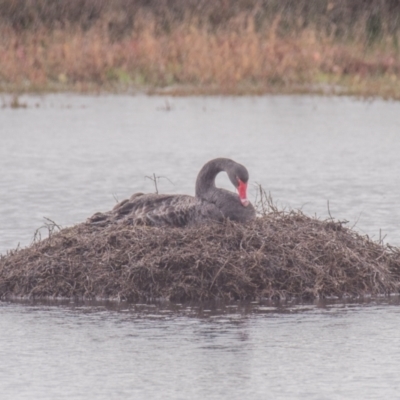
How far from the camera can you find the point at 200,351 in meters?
7.66

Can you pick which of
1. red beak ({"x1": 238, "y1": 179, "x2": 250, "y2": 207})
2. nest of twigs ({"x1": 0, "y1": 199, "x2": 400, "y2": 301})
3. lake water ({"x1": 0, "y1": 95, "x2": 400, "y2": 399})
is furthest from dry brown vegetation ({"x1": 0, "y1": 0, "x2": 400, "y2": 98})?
nest of twigs ({"x1": 0, "y1": 199, "x2": 400, "y2": 301})

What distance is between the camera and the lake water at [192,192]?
7.11 metres

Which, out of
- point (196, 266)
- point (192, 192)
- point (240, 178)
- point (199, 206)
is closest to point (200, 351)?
point (196, 266)

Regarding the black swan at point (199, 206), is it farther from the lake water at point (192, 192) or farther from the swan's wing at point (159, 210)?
the lake water at point (192, 192)

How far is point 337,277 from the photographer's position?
Result: 361 inches

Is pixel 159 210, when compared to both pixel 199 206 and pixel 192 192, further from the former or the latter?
pixel 192 192

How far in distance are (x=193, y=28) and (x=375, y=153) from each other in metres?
11.1

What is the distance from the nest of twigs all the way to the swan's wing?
30cm

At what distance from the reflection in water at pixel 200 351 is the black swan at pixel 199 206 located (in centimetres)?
84

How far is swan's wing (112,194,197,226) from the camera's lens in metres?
9.65

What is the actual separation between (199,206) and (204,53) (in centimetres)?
1784

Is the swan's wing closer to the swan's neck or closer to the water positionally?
the swan's neck

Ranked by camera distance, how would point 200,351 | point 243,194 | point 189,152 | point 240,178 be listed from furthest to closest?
point 189,152 < point 240,178 < point 243,194 < point 200,351

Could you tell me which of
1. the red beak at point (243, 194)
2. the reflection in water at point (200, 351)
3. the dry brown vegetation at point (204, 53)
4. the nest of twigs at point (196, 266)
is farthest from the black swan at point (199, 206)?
the dry brown vegetation at point (204, 53)
